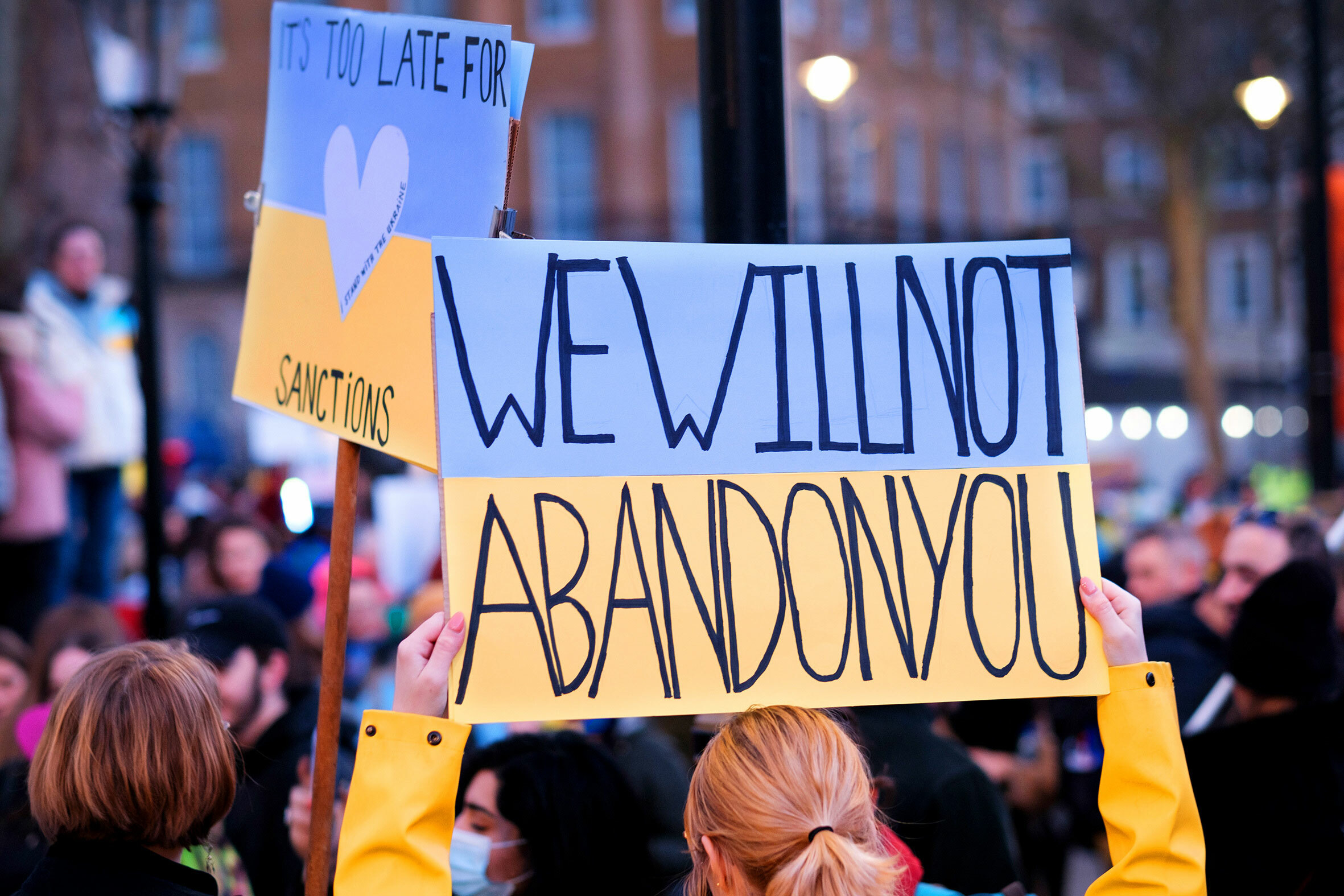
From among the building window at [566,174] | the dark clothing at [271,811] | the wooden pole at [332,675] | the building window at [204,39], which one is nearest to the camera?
the wooden pole at [332,675]

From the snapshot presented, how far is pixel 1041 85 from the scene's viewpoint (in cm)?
3628

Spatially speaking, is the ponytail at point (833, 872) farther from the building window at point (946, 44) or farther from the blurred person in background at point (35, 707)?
the building window at point (946, 44)

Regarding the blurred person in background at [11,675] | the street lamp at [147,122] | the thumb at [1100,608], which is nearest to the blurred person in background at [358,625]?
the street lamp at [147,122]

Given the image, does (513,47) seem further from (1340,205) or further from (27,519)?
(1340,205)

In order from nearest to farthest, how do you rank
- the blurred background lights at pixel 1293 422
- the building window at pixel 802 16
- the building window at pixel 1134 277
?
the building window at pixel 802 16
the blurred background lights at pixel 1293 422
the building window at pixel 1134 277

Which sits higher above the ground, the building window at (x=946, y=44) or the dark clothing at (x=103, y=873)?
the building window at (x=946, y=44)

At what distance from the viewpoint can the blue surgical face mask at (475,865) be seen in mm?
2475

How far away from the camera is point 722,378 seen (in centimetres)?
192

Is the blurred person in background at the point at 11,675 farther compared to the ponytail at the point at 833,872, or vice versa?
the blurred person in background at the point at 11,675

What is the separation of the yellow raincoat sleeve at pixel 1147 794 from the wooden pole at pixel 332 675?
1.16m

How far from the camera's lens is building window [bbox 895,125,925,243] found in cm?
3022

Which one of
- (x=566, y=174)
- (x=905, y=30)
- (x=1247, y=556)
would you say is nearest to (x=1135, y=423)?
(x=566, y=174)

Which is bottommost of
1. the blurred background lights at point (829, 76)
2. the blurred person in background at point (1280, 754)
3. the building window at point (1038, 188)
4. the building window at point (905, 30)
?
the blurred person in background at point (1280, 754)

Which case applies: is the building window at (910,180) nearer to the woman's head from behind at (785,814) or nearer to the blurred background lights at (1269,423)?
the blurred background lights at (1269,423)
